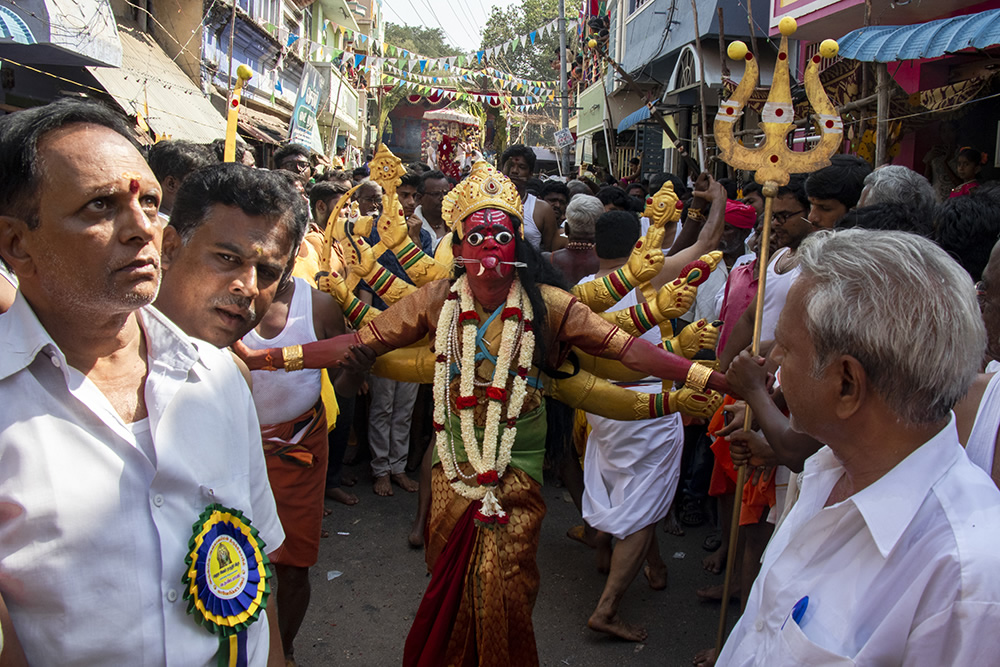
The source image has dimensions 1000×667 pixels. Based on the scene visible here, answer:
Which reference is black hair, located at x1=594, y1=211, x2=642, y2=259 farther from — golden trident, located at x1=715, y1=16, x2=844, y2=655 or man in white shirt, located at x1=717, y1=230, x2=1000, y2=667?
man in white shirt, located at x1=717, y1=230, x2=1000, y2=667

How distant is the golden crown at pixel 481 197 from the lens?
3111 millimetres

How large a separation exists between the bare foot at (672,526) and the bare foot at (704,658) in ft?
4.95

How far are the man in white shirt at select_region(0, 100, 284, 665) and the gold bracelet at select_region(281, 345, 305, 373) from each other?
1527 mm

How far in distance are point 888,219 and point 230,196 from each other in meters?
2.55

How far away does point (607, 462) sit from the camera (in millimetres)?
4238

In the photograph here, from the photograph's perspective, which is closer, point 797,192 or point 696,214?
point 797,192

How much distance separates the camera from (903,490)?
1.38 m

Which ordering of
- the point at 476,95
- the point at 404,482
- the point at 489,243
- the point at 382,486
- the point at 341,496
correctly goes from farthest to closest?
the point at 476,95
the point at 404,482
the point at 382,486
the point at 341,496
the point at 489,243

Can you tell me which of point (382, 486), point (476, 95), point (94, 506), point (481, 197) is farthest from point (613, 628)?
point (476, 95)

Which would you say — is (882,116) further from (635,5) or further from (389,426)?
(635,5)

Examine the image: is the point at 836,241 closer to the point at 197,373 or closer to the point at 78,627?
the point at 197,373

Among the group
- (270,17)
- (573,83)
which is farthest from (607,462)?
(573,83)

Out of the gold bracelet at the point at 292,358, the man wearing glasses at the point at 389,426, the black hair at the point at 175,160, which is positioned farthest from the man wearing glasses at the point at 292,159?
the gold bracelet at the point at 292,358

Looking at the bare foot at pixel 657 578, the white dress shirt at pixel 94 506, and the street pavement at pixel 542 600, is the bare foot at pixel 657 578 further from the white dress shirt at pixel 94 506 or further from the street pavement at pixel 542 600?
the white dress shirt at pixel 94 506
